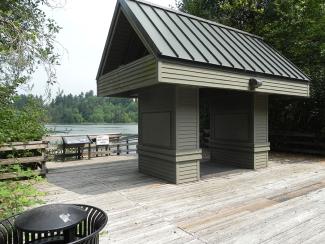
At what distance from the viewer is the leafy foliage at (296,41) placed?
1402 cm

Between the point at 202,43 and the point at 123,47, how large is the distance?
3.06 m

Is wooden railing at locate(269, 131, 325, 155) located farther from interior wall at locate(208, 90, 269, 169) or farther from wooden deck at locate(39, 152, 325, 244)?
interior wall at locate(208, 90, 269, 169)

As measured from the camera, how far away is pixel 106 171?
9891 millimetres

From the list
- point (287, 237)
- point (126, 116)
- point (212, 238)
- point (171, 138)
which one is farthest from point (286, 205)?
point (126, 116)

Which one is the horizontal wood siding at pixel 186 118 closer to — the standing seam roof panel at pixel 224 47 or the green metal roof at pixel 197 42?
the green metal roof at pixel 197 42

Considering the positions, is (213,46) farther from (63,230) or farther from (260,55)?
(63,230)

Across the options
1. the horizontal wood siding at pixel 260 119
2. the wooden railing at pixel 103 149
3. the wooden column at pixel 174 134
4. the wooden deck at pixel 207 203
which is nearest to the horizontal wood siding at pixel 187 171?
the wooden column at pixel 174 134

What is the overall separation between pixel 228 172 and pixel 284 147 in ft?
22.3

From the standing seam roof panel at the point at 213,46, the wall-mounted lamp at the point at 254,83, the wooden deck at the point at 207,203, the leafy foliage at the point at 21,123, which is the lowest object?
the wooden deck at the point at 207,203

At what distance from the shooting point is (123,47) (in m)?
10.0

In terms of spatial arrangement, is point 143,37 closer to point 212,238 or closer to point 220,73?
point 220,73

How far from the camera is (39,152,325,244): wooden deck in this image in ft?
14.7

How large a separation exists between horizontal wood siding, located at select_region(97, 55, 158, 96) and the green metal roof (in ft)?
1.49

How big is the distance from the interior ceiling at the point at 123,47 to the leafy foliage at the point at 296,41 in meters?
7.96
